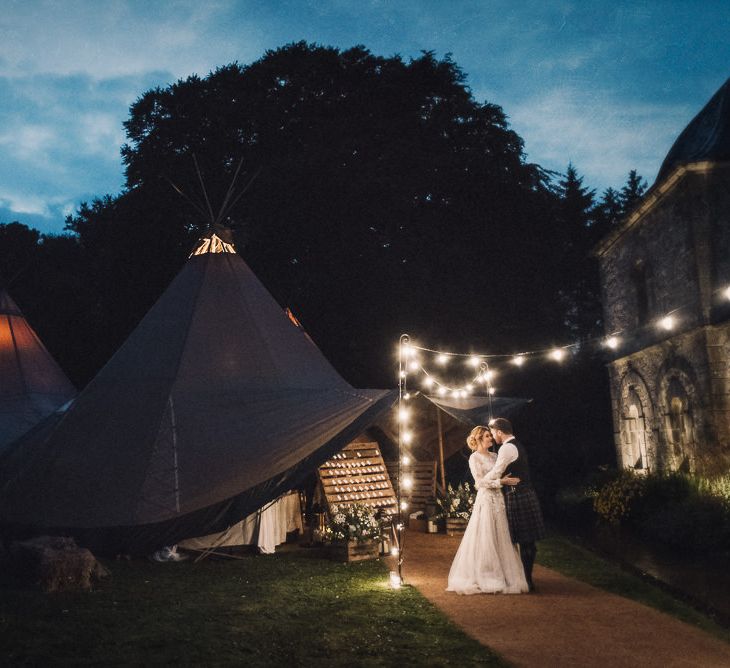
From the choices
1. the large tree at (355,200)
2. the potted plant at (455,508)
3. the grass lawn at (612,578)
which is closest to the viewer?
the grass lawn at (612,578)

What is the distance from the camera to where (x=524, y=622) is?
18.2 ft

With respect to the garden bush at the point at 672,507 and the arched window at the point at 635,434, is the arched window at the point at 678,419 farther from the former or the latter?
the arched window at the point at 635,434

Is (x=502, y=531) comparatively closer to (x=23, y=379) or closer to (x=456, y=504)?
(x=456, y=504)

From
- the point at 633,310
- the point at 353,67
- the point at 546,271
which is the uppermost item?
the point at 353,67

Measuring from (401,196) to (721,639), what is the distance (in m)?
13.5

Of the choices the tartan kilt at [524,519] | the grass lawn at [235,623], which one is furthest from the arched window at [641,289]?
the grass lawn at [235,623]

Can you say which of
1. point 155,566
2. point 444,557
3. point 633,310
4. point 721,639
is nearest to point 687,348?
point 633,310

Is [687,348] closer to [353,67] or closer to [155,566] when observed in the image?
[155,566]

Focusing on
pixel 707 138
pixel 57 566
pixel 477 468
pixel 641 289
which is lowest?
pixel 57 566

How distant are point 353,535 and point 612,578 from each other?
310 centimetres

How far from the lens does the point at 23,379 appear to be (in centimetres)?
1455

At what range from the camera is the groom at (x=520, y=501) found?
673 centimetres

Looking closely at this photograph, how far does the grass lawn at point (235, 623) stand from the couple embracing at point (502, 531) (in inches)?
25.4

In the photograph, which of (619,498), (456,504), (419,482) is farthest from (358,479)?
(619,498)
